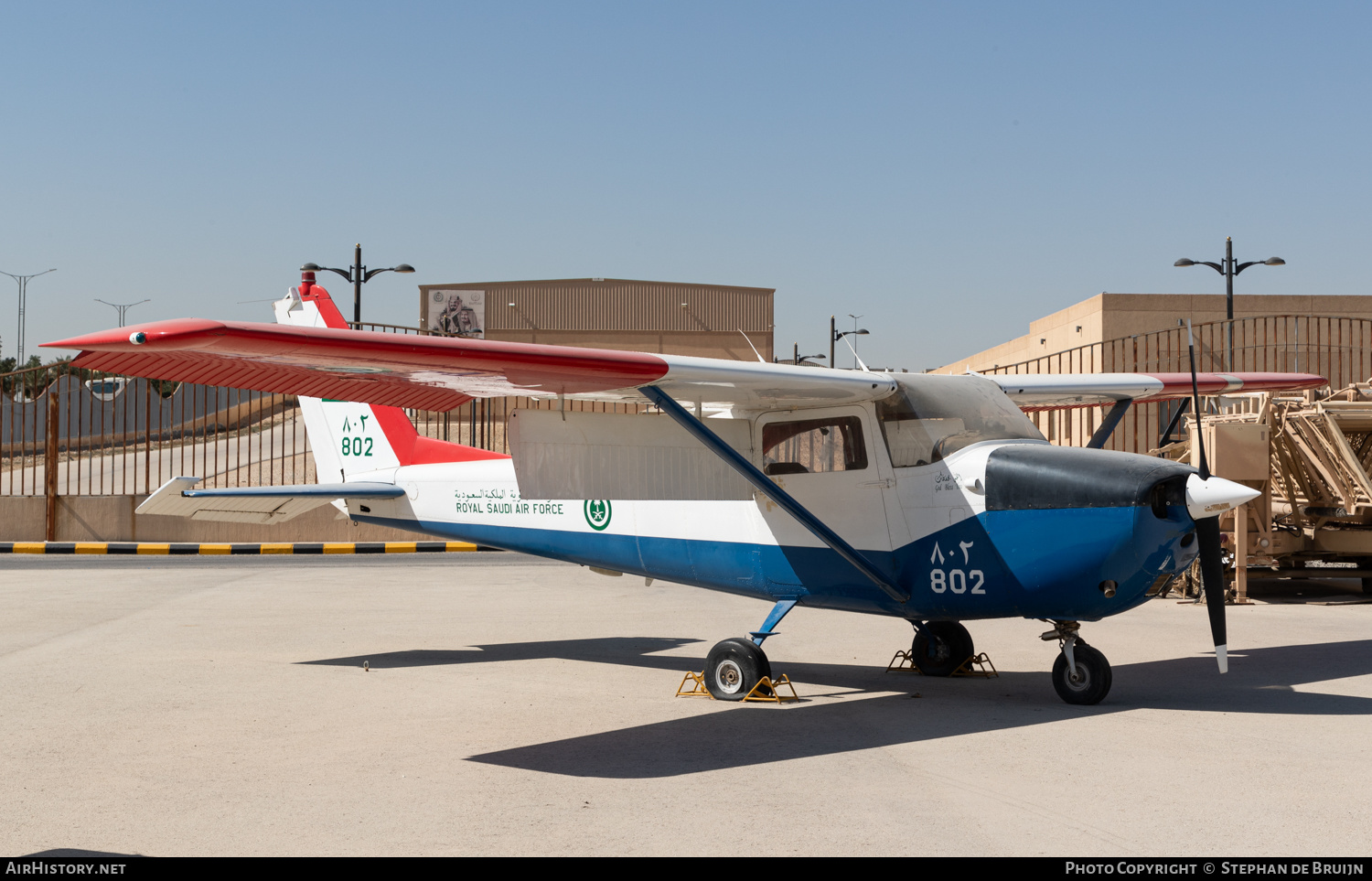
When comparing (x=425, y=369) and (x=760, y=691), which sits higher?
(x=425, y=369)

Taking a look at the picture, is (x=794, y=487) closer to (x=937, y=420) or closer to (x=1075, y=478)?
(x=937, y=420)

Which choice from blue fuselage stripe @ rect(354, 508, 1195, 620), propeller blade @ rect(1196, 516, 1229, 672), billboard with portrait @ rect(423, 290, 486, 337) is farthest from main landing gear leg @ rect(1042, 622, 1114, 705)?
billboard with portrait @ rect(423, 290, 486, 337)

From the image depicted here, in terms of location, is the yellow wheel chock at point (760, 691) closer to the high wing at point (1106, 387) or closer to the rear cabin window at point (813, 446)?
the rear cabin window at point (813, 446)

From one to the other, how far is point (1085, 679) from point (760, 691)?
216 centimetres

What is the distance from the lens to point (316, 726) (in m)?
6.82

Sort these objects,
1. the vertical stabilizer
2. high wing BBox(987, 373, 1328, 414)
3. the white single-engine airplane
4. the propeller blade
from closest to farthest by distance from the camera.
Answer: the white single-engine airplane, the propeller blade, high wing BBox(987, 373, 1328, 414), the vertical stabilizer

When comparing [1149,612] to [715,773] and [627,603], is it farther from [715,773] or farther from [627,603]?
[715,773]

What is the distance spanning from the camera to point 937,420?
7641 mm

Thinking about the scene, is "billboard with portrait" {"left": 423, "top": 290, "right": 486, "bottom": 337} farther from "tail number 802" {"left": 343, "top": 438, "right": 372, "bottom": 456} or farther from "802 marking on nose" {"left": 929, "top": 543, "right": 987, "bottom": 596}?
"802 marking on nose" {"left": 929, "top": 543, "right": 987, "bottom": 596}

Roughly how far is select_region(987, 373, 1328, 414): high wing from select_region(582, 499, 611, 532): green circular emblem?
3.43 meters

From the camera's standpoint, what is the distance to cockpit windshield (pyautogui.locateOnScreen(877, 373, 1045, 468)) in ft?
24.9

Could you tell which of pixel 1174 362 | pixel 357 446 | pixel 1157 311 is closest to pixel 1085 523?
pixel 357 446

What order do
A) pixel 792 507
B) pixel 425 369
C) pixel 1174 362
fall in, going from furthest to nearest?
pixel 1174 362
pixel 792 507
pixel 425 369

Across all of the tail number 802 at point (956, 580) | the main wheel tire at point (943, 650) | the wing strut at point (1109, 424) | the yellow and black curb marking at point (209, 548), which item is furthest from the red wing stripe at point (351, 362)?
the yellow and black curb marking at point (209, 548)
